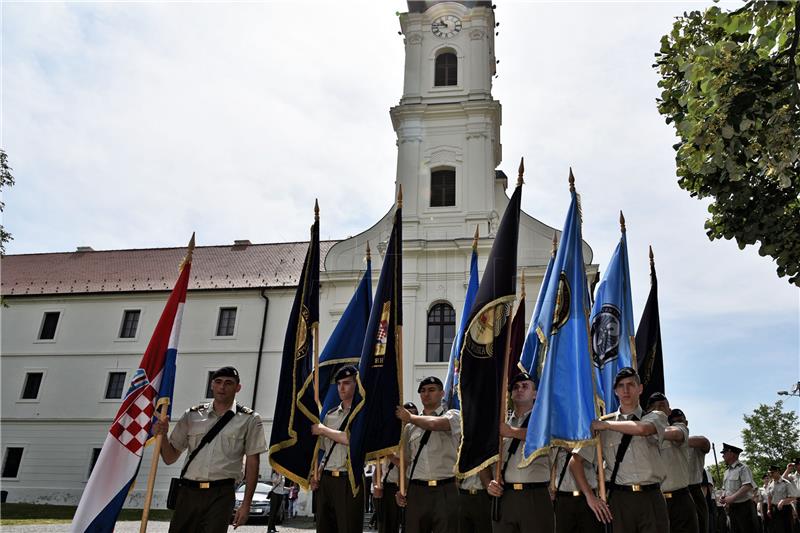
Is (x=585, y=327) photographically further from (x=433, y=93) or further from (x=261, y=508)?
(x=433, y=93)

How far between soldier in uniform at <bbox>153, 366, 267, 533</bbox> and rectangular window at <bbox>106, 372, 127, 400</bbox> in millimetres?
24412

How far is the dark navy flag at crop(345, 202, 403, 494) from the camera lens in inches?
248

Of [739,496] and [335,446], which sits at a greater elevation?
[335,446]

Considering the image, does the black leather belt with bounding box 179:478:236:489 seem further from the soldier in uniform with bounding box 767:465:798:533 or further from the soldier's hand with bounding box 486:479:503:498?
the soldier in uniform with bounding box 767:465:798:533

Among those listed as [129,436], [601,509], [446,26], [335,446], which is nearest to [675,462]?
[601,509]

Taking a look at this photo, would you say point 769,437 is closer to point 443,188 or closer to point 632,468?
point 443,188

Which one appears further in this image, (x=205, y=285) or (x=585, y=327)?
(x=205, y=285)

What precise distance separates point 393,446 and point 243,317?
2260 cm

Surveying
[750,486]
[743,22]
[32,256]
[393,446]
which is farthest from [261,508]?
[32,256]

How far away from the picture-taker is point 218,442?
6.01 metres

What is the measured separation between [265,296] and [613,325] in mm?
21067

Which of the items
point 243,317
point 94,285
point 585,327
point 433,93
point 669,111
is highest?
point 433,93

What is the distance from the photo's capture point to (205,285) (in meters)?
29.4

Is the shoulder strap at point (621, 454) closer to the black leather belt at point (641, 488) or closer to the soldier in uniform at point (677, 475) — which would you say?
the black leather belt at point (641, 488)
